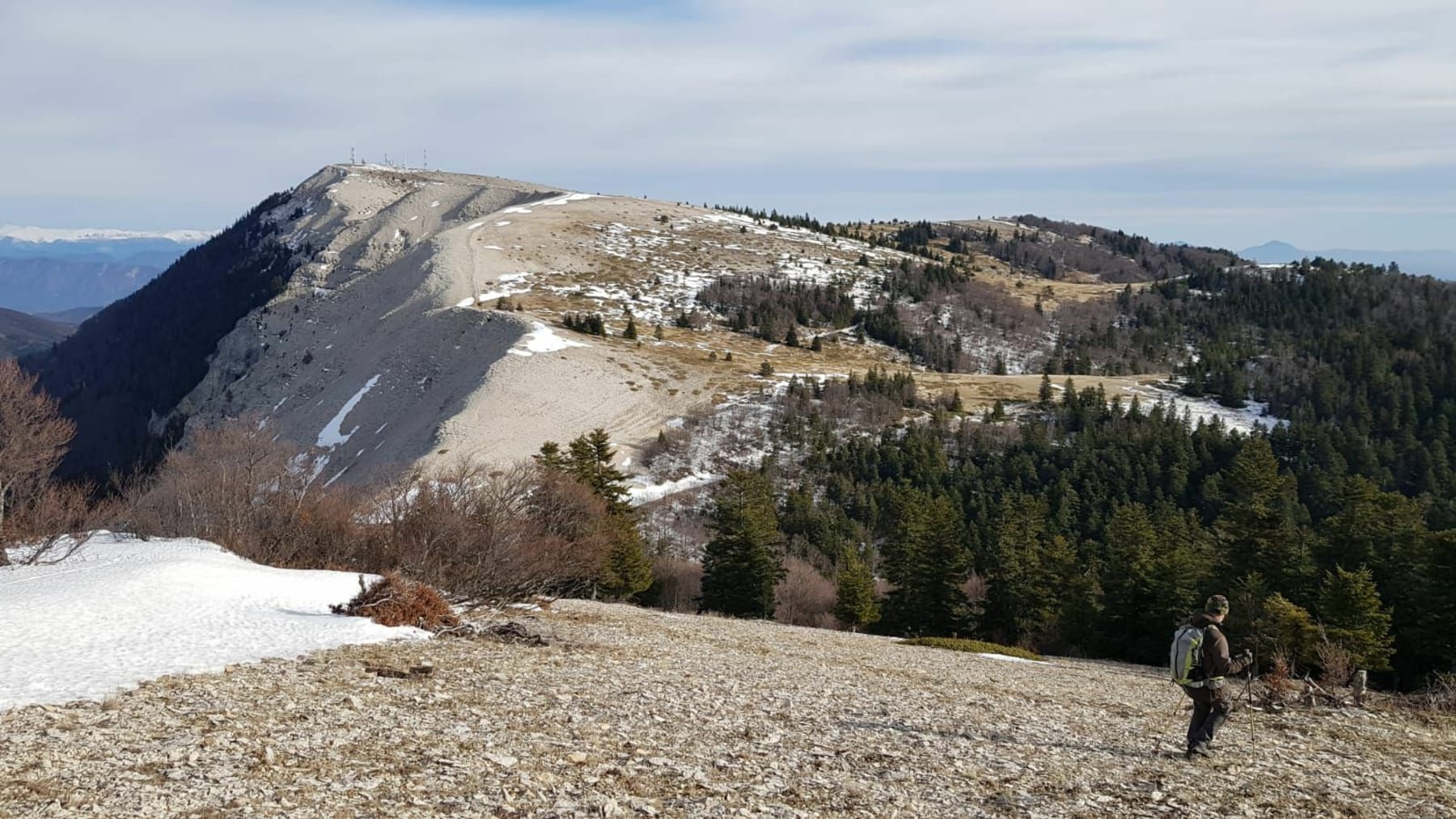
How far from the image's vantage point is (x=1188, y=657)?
12.3m

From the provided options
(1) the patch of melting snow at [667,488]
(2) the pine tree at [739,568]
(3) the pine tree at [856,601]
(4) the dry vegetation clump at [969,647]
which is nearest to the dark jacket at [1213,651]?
(4) the dry vegetation clump at [969,647]

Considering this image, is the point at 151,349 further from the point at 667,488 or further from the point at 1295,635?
the point at 1295,635

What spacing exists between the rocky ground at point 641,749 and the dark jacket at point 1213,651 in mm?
1392

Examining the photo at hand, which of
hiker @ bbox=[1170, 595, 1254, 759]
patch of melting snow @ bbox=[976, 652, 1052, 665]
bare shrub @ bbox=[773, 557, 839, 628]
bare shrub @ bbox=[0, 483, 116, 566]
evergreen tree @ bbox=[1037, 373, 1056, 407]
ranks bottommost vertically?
bare shrub @ bbox=[773, 557, 839, 628]

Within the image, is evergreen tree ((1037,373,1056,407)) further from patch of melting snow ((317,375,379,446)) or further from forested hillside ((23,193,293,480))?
forested hillside ((23,193,293,480))

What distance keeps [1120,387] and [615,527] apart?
3670 inches

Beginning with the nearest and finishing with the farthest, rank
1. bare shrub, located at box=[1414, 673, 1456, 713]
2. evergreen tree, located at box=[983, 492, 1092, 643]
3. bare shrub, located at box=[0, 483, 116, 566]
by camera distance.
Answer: bare shrub, located at box=[1414, 673, 1456, 713] → bare shrub, located at box=[0, 483, 116, 566] → evergreen tree, located at box=[983, 492, 1092, 643]

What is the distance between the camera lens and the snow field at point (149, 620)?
13188 millimetres

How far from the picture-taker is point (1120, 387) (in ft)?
389

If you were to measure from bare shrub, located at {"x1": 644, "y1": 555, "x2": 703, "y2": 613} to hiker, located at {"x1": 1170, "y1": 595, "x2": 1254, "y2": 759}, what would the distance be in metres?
→ 44.2

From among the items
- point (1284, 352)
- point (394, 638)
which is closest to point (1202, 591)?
point (394, 638)

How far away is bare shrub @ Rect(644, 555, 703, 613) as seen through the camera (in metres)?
56.9

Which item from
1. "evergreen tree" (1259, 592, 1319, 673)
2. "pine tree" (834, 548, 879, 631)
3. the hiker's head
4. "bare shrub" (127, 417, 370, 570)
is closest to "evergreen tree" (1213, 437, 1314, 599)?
"evergreen tree" (1259, 592, 1319, 673)

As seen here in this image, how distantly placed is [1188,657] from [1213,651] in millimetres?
326
